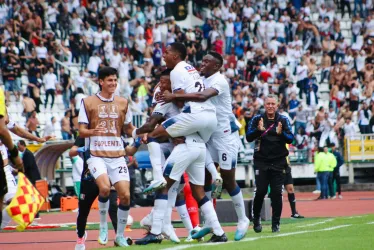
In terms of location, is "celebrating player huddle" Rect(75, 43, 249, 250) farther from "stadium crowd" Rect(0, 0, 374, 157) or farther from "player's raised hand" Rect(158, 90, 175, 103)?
"stadium crowd" Rect(0, 0, 374, 157)

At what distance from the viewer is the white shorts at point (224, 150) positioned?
14.6 meters

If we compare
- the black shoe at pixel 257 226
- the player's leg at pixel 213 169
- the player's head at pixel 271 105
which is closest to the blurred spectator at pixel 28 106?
the black shoe at pixel 257 226

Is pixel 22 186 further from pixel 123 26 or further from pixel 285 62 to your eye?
pixel 285 62

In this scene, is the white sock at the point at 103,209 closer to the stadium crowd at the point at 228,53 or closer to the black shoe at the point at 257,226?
the black shoe at the point at 257,226

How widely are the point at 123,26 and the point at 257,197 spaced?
2665 cm

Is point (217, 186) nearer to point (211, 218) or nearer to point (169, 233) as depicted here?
point (169, 233)

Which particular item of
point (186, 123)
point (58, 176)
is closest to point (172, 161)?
point (186, 123)

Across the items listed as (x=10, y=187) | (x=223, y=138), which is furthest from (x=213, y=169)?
(x=10, y=187)

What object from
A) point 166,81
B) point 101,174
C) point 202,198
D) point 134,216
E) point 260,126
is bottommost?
point 134,216

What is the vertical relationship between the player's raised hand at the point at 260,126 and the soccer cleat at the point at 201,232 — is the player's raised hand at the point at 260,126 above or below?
above

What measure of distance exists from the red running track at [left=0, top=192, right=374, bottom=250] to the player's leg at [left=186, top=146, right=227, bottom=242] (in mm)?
2017

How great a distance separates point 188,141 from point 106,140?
103cm

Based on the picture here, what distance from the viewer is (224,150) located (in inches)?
577

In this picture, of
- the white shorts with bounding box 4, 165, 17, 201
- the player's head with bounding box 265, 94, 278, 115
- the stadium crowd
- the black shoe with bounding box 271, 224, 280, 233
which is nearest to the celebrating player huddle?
the white shorts with bounding box 4, 165, 17, 201
